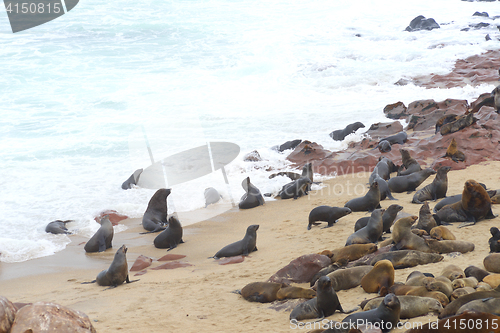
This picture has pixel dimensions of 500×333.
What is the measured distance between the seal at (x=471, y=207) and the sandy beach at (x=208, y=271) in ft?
→ 0.46

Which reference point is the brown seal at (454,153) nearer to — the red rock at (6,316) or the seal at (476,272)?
the seal at (476,272)

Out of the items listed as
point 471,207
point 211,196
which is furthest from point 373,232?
point 211,196

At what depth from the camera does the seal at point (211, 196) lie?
9688 millimetres

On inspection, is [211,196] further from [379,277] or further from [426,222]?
[379,277]

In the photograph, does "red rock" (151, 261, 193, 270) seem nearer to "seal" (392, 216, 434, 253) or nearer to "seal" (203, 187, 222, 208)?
"seal" (392, 216, 434, 253)

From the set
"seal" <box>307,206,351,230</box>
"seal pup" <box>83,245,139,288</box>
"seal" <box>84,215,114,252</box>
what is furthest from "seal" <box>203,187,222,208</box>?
"seal pup" <box>83,245,139,288</box>

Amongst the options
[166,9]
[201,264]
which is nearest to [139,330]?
[201,264]

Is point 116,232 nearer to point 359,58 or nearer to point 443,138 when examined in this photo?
point 443,138

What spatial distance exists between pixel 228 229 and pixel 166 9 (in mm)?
34398

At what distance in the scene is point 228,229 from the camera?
800 cm

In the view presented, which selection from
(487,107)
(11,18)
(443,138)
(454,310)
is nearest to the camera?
(454,310)

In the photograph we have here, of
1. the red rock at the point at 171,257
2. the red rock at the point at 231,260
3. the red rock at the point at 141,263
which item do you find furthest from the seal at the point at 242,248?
the red rock at the point at 141,263

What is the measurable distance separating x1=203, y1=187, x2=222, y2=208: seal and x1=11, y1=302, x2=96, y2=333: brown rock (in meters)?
6.47

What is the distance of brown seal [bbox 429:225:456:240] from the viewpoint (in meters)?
4.95
